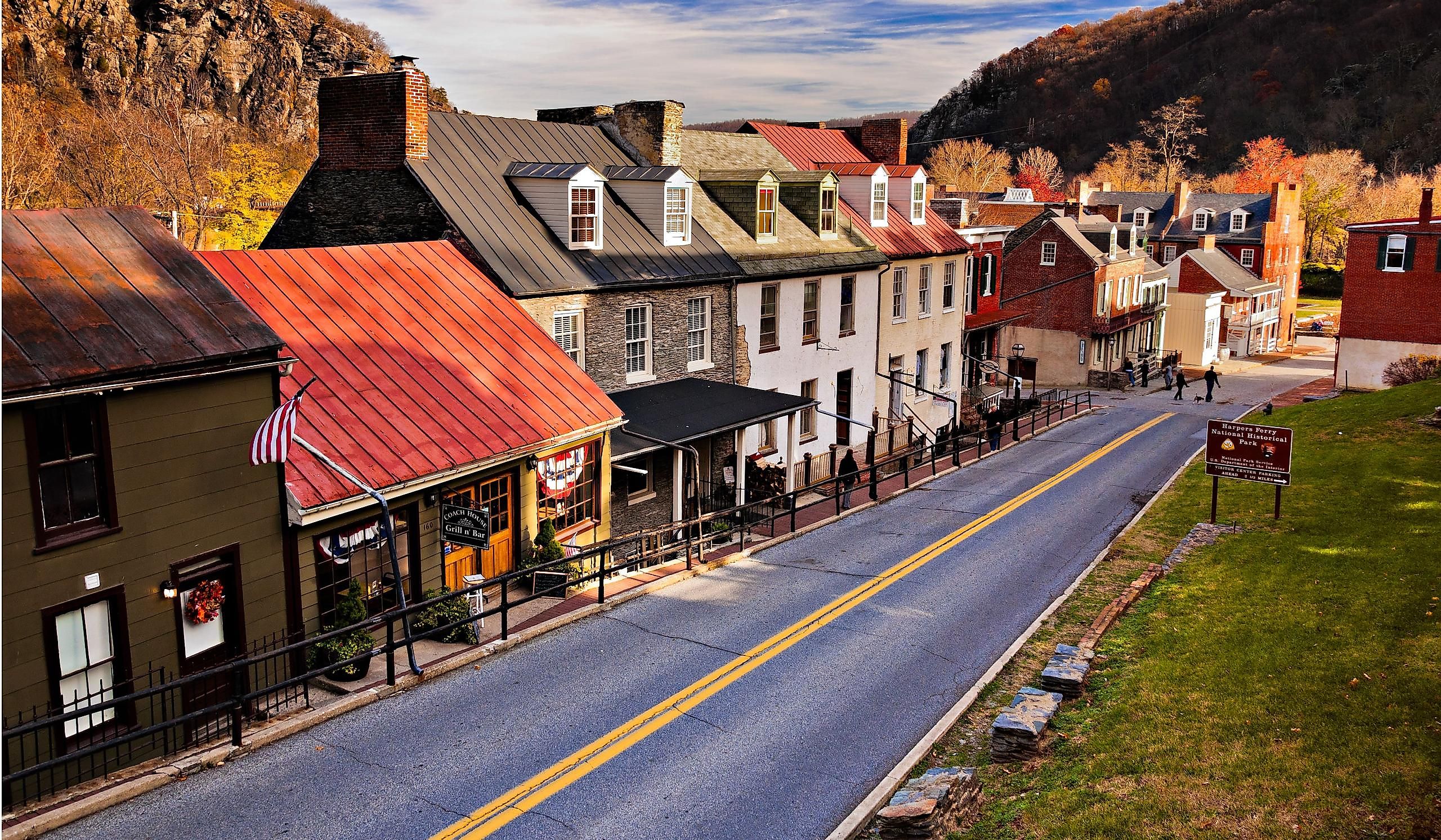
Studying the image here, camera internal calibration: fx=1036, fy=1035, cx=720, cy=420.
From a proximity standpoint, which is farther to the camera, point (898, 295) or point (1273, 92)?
point (1273, 92)

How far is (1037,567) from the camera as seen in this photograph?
19859mm

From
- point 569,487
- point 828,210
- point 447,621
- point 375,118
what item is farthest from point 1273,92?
point 447,621

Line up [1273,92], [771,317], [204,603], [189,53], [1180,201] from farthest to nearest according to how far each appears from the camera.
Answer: [1273,92] → [189,53] → [1180,201] → [771,317] → [204,603]

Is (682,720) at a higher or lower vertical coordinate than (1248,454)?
lower

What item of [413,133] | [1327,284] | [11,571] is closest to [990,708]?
[11,571]

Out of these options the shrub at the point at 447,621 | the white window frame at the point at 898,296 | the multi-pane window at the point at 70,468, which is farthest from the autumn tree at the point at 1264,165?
the multi-pane window at the point at 70,468

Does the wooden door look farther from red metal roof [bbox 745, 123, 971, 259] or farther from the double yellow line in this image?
red metal roof [bbox 745, 123, 971, 259]

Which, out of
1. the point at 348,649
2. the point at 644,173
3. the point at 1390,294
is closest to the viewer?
the point at 348,649

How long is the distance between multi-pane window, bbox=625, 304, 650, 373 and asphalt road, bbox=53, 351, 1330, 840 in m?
6.23

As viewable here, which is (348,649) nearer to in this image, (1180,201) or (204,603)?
(204,603)

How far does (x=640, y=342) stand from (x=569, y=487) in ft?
20.0

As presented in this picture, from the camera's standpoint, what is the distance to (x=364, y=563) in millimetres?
15477

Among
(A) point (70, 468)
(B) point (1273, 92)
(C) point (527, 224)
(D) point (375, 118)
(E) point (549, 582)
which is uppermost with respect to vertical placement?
(B) point (1273, 92)

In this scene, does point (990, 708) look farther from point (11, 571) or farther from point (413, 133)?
point (413, 133)
